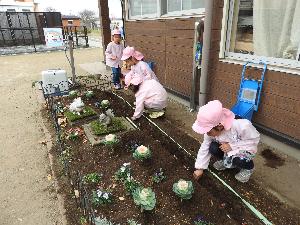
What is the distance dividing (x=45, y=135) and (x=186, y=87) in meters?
3.41

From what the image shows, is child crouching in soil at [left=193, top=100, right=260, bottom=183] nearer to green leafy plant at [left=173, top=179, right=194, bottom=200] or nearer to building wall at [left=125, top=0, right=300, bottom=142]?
green leafy plant at [left=173, top=179, right=194, bottom=200]

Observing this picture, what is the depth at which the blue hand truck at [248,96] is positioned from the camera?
14.0 ft

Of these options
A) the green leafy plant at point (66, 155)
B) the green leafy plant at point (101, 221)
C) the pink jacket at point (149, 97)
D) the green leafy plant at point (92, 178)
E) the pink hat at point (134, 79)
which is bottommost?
the green leafy plant at point (66, 155)

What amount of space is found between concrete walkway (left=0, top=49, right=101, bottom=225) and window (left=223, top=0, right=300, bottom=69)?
395 cm

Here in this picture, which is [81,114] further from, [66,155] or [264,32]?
[264,32]

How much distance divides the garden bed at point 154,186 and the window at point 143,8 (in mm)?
4055

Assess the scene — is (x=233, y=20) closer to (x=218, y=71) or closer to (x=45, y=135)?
(x=218, y=71)

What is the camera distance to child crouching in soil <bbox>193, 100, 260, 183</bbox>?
113 inches

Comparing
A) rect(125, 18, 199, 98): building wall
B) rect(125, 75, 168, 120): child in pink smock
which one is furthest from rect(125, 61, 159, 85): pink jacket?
rect(125, 18, 199, 98): building wall

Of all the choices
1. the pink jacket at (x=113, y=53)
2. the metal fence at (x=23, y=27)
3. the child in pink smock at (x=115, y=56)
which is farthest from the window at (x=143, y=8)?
the metal fence at (x=23, y=27)

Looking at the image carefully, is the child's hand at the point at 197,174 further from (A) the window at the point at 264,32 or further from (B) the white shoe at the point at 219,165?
(A) the window at the point at 264,32

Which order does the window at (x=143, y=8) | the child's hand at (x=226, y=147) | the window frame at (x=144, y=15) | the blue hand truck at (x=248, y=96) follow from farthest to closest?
the window at (x=143, y=8) → the window frame at (x=144, y=15) → the blue hand truck at (x=248, y=96) → the child's hand at (x=226, y=147)

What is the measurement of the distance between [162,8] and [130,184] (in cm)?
505

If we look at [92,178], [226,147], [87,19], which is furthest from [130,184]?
[87,19]
